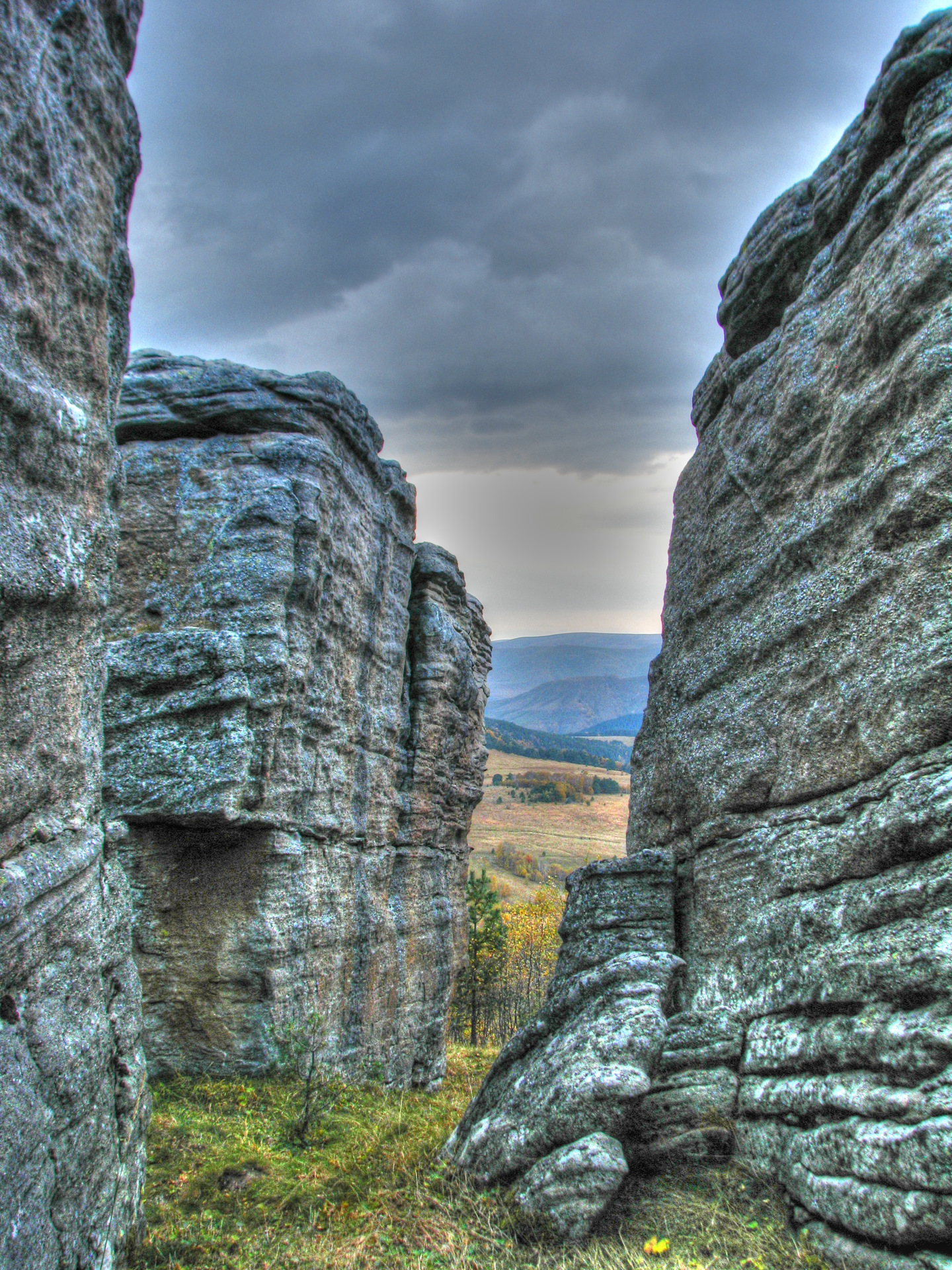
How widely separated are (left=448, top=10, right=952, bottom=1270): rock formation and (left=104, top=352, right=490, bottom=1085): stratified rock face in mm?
7646

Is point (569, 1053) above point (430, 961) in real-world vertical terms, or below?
above

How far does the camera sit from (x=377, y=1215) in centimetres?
988

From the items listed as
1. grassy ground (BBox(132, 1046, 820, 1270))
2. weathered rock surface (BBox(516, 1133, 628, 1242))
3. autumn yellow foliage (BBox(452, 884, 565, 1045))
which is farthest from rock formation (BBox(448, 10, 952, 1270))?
autumn yellow foliage (BBox(452, 884, 565, 1045))

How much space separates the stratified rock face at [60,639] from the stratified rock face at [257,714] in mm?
7805

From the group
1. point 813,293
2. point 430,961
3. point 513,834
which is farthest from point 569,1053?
point 513,834

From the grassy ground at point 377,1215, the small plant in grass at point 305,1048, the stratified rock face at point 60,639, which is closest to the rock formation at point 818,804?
the grassy ground at point 377,1215

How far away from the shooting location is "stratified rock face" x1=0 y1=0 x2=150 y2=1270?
6922 millimetres

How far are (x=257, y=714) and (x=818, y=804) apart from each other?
39.3ft

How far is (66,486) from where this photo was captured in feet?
25.8

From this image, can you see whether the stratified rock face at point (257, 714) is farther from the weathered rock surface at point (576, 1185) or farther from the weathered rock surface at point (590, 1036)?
the weathered rock surface at point (576, 1185)

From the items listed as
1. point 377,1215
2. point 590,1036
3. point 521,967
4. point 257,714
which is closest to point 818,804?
point 590,1036

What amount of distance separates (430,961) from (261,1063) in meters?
11.4

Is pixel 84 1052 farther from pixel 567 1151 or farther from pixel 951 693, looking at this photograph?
pixel 951 693

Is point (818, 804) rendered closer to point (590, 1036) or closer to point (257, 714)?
point (590, 1036)
